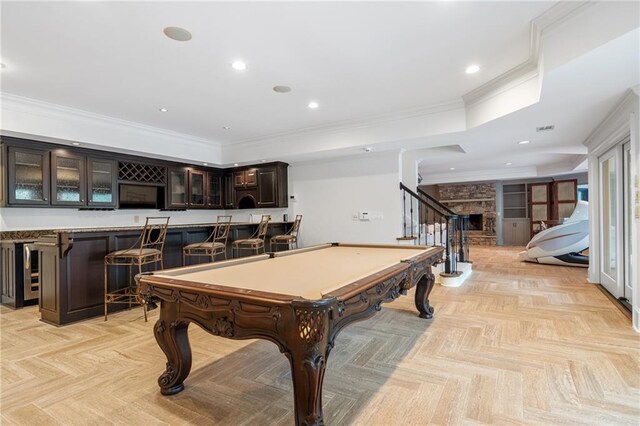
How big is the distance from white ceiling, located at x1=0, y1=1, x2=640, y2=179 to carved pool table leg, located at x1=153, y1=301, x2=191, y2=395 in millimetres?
2286

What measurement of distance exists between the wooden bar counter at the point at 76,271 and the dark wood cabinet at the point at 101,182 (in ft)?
5.32

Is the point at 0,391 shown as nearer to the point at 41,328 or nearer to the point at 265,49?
the point at 41,328

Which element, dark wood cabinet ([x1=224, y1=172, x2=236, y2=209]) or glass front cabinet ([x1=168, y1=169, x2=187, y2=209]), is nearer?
glass front cabinet ([x1=168, y1=169, x2=187, y2=209])

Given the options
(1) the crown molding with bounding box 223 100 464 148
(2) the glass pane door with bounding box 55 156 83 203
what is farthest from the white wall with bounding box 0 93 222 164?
(1) the crown molding with bounding box 223 100 464 148

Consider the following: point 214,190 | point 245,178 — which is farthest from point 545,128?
point 214,190

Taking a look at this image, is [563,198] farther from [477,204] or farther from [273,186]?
[273,186]

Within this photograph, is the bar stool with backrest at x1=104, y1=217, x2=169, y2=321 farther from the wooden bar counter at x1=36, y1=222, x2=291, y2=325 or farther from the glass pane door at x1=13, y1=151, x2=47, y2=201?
the glass pane door at x1=13, y1=151, x2=47, y2=201

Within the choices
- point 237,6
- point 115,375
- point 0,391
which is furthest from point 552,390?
point 0,391

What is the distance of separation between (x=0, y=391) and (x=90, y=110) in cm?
380

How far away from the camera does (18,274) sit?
14.1 feet

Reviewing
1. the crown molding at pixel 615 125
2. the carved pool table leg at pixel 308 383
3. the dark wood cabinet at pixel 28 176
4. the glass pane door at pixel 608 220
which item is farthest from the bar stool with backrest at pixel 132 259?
the glass pane door at pixel 608 220

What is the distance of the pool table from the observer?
152 centimetres

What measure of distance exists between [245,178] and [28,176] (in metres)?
3.59

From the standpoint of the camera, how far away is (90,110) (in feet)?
15.2
